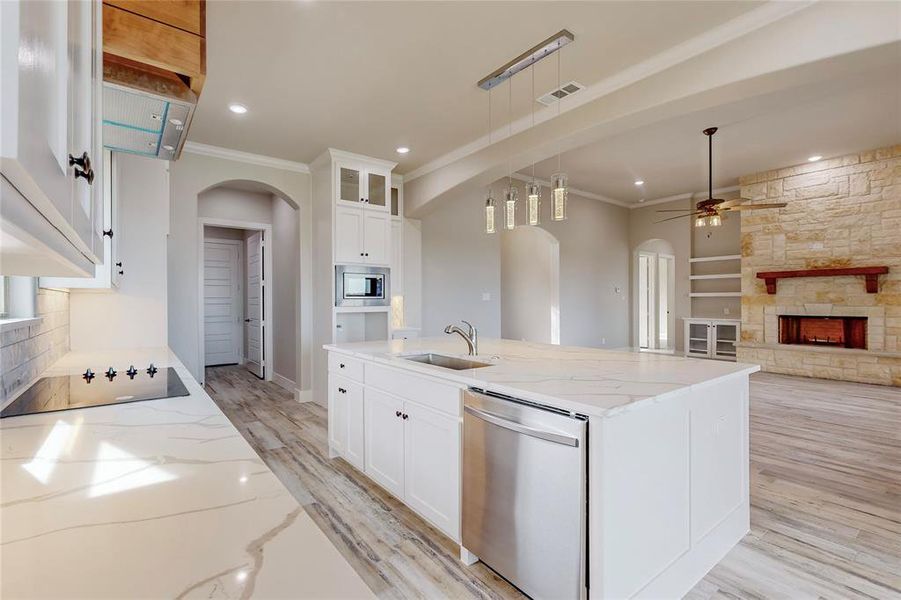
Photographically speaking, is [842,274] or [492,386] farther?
[842,274]

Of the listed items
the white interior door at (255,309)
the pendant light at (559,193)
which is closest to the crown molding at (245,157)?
the white interior door at (255,309)

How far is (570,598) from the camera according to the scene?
1543 millimetres

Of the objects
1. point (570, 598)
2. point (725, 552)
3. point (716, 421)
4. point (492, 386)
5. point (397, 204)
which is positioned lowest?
point (725, 552)

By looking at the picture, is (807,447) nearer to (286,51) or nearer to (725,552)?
(725,552)

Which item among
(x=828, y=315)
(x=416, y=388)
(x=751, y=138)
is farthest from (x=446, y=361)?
(x=828, y=315)

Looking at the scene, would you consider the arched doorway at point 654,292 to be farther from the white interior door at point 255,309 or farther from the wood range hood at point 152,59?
the wood range hood at point 152,59

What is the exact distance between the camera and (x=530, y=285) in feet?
27.4

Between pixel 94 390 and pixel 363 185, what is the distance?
3705mm

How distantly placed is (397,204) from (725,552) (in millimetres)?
4844

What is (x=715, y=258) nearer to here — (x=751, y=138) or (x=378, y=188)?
(x=751, y=138)

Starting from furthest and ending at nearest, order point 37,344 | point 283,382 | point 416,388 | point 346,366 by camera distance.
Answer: point 283,382, point 346,366, point 416,388, point 37,344

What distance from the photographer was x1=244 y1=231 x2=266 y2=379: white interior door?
6.49 m

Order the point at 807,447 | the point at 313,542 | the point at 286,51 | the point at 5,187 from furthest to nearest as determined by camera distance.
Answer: the point at 807,447, the point at 286,51, the point at 313,542, the point at 5,187

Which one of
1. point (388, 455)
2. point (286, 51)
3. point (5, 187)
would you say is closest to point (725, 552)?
point (388, 455)
